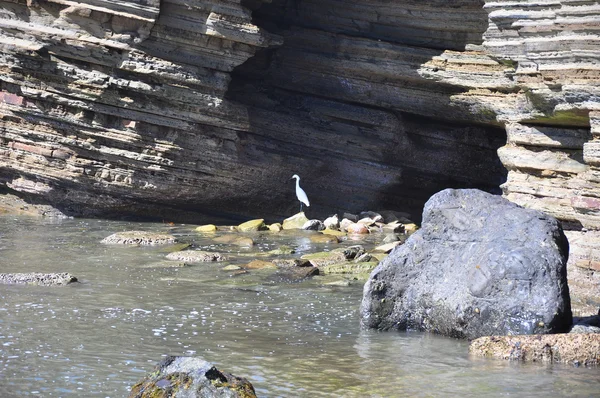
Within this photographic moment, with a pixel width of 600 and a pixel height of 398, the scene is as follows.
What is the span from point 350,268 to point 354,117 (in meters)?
5.84

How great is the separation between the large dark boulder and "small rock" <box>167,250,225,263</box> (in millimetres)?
3894

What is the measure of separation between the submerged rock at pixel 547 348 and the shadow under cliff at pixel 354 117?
29.3 feet

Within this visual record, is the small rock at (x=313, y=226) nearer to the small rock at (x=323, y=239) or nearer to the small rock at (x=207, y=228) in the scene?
the small rock at (x=323, y=239)

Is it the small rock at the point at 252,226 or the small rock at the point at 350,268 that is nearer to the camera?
the small rock at the point at 350,268

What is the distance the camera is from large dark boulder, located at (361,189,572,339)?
→ 806 cm

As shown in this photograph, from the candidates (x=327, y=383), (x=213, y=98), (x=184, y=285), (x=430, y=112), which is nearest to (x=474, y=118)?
(x=430, y=112)

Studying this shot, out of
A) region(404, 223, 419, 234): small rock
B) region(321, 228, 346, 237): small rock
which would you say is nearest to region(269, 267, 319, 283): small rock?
region(321, 228, 346, 237): small rock

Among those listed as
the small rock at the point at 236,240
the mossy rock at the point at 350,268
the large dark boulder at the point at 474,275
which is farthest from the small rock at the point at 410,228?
the large dark boulder at the point at 474,275

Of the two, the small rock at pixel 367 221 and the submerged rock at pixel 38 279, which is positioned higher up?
the small rock at pixel 367 221

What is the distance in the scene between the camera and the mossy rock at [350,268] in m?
11.6

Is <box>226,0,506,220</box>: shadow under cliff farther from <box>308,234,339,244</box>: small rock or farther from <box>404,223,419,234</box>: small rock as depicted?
<box>308,234,339,244</box>: small rock

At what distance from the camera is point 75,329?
828cm

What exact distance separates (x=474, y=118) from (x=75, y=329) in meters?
9.43

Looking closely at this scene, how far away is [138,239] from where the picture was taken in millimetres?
13656
